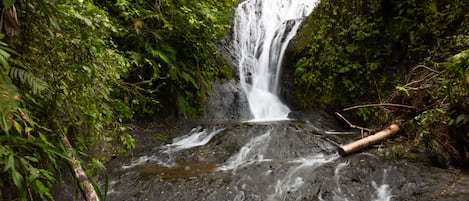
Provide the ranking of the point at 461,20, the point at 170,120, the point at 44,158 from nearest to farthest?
the point at 44,158 → the point at 461,20 → the point at 170,120


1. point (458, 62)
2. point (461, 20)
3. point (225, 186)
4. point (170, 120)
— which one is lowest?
point (225, 186)

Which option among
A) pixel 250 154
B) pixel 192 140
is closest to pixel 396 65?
pixel 250 154

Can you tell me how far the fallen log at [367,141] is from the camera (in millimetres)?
4930

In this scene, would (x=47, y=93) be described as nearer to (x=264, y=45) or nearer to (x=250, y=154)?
(x=250, y=154)

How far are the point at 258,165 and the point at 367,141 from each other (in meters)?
1.71

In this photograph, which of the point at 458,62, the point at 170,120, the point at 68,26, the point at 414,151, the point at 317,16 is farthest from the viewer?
the point at 317,16

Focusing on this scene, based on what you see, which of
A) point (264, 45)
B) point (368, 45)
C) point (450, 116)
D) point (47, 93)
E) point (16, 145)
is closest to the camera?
point (16, 145)

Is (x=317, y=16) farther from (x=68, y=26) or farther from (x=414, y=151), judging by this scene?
→ (x=68, y=26)

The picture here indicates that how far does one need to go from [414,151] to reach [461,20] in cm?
285

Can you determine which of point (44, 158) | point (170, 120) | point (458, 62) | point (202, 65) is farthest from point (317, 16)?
point (44, 158)

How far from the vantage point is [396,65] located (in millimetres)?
7027

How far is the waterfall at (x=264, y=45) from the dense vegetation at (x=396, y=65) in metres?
0.68

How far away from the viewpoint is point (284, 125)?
21.5 ft

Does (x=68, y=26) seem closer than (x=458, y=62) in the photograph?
Yes
